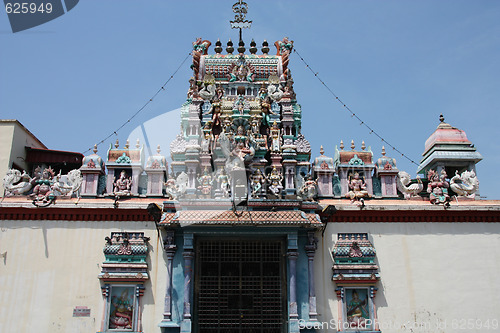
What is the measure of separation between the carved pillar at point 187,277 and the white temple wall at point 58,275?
0.90m

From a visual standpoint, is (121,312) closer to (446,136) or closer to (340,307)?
(340,307)

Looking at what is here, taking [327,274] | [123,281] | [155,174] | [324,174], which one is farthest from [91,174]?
[327,274]

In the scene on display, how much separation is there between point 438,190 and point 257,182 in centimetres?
628

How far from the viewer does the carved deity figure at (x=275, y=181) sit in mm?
17087

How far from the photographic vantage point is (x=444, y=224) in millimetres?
17359

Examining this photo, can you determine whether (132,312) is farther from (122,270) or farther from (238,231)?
(238,231)

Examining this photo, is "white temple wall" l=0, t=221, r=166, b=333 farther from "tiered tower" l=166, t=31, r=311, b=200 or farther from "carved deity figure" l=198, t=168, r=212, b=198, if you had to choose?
"tiered tower" l=166, t=31, r=311, b=200

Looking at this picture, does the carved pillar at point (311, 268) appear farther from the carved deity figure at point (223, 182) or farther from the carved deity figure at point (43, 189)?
the carved deity figure at point (43, 189)

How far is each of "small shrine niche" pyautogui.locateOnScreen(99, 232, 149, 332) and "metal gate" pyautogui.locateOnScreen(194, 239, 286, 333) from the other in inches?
70.7

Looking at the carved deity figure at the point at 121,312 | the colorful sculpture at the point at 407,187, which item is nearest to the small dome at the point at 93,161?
the carved deity figure at the point at 121,312

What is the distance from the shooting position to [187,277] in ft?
52.6

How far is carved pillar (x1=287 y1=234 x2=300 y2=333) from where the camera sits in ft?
51.1

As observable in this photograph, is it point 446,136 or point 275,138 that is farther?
point 446,136

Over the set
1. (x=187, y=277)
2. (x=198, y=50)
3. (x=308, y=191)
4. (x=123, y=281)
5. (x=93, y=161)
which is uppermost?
(x=198, y=50)
